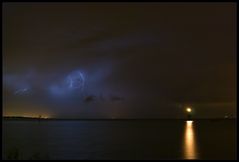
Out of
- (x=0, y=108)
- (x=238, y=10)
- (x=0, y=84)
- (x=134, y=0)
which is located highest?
(x=134, y=0)

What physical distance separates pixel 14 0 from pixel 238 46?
39.9 ft

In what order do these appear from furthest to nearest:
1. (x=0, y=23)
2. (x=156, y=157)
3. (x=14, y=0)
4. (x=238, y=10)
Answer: (x=156, y=157), (x=14, y=0), (x=0, y=23), (x=238, y=10)

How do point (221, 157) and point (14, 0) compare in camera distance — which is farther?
point (221, 157)

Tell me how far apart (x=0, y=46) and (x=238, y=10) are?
11643 mm

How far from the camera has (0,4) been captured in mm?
16453

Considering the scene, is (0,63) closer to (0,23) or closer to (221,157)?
(0,23)

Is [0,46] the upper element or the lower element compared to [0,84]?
upper

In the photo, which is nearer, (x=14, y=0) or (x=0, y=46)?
(x=0, y=46)

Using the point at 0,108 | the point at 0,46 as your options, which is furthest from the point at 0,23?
the point at 0,108

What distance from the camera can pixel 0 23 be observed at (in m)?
17.6

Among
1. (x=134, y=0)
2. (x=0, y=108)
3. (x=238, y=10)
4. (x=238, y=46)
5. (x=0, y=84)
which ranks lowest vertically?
(x=0, y=108)

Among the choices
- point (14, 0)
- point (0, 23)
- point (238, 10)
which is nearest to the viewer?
point (238, 10)

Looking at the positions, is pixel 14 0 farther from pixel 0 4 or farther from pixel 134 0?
pixel 134 0

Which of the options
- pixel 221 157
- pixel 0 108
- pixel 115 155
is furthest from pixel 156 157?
pixel 0 108
